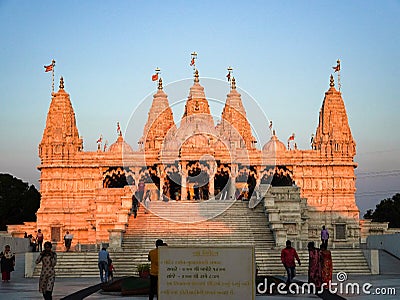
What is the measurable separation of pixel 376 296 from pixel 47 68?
4838 cm

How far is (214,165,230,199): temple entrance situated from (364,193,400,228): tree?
884 inches

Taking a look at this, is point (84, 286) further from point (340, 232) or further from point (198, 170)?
point (340, 232)

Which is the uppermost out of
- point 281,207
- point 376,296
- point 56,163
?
point 56,163

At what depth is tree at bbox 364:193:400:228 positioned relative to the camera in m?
81.5

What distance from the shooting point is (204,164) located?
59594 mm

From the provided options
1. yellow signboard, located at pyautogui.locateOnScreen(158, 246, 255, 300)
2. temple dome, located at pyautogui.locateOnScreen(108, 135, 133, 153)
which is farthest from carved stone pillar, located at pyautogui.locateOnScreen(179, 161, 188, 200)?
yellow signboard, located at pyautogui.locateOnScreen(158, 246, 255, 300)

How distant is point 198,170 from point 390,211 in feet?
97.6

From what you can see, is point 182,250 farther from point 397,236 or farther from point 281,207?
point 281,207

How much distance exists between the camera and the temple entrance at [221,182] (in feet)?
198

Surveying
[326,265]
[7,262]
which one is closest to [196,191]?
[7,262]

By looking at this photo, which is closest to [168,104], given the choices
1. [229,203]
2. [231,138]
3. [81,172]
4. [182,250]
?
[231,138]

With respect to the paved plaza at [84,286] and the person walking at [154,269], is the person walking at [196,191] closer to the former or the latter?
the paved plaza at [84,286]

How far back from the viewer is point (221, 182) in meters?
64.4

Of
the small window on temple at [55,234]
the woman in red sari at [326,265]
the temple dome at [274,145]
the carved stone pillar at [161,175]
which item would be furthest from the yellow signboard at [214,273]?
the temple dome at [274,145]
